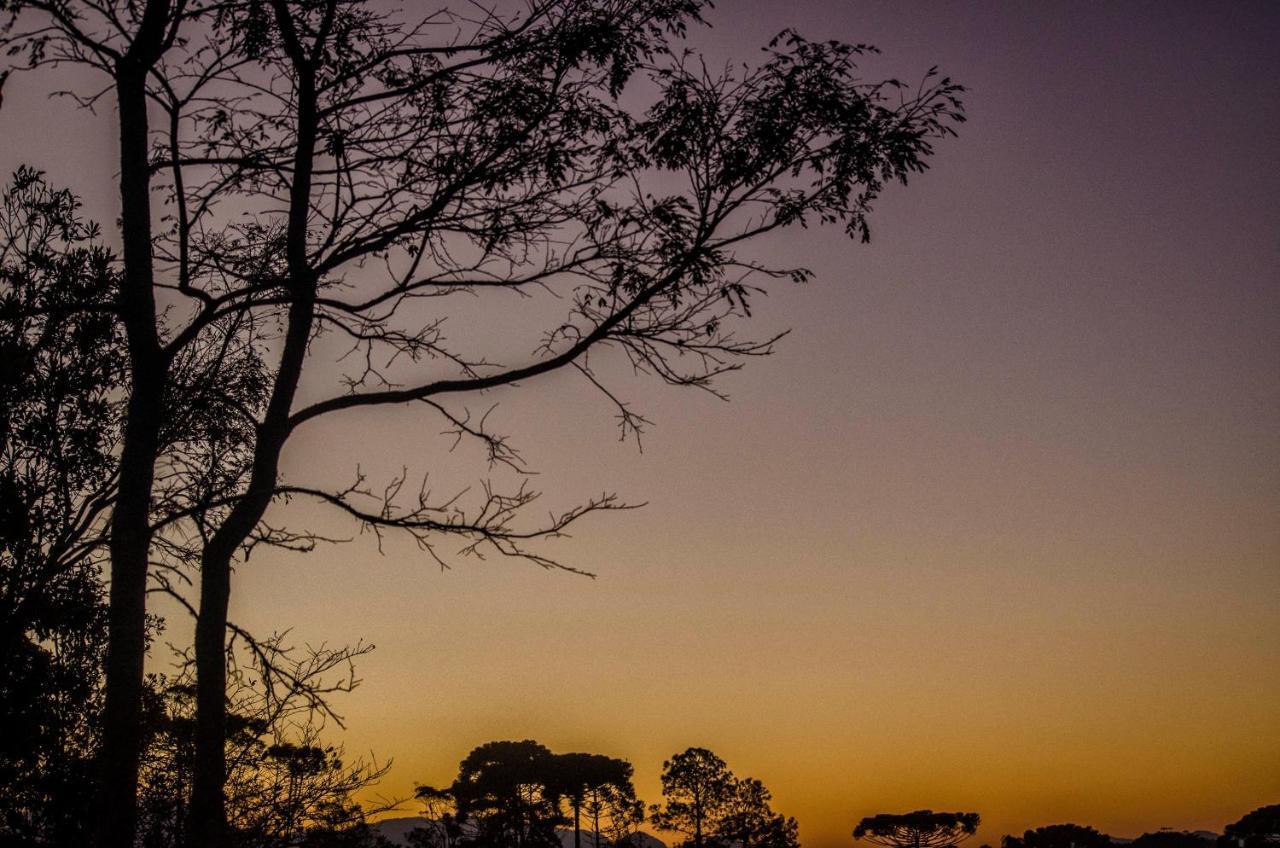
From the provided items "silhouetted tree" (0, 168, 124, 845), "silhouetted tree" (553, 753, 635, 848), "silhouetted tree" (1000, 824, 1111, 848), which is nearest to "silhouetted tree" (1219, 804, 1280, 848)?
"silhouetted tree" (1000, 824, 1111, 848)

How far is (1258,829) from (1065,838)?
52.5 feet

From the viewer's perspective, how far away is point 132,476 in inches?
298

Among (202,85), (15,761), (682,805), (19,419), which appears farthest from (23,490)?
(682,805)

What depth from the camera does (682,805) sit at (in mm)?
65625

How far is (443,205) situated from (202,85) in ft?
6.59

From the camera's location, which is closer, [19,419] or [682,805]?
[19,419]

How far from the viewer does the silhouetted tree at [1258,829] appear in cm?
5731

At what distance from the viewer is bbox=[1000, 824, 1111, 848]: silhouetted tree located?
69438 mm

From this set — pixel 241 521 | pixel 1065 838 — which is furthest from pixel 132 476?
pixel 1065 838

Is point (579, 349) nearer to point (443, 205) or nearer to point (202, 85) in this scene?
point (443, 205)

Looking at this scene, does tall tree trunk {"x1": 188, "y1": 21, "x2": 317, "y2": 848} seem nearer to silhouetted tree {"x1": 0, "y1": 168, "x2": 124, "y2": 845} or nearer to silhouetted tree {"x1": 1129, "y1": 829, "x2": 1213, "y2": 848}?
silhouetted tree {"x1": 0, "y1": 168, "x2": 124, "y2": 845}

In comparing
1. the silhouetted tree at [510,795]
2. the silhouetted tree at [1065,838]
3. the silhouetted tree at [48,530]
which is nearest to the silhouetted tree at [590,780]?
the silhouetted tree at [510,795]

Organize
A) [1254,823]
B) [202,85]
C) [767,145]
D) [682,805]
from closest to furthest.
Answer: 1. [202,85]
2. [767,145]
3. [1254,823]
4. [682,805]

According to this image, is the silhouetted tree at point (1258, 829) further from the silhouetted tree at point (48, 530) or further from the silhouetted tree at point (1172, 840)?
the silhouetted tree at point (48, 530)
